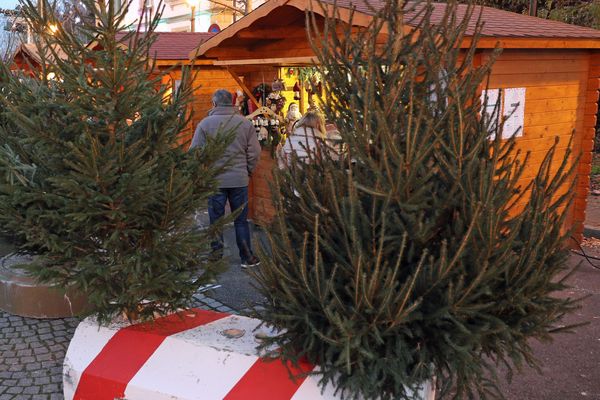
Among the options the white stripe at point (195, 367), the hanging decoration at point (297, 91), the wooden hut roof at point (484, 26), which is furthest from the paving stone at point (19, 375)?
the hanging decoration at point (297, 91)

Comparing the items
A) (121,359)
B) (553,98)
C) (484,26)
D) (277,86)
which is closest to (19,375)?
(121,359)

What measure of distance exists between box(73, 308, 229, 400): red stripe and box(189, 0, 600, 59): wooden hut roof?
332 cm

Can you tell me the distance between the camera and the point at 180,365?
321 cm

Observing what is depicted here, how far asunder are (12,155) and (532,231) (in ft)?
10.2

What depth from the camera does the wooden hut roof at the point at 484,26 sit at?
6062 mm

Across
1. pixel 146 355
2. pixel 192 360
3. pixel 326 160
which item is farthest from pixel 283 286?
pixel 146 355

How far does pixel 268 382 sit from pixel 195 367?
0.46 m

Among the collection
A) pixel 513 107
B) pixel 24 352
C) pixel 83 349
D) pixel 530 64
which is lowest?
pixel 24 352

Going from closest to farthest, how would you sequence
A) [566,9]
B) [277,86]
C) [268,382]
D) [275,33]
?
1. [268,382]
2. [275,33]
3. [277,86]
4. [566,9]

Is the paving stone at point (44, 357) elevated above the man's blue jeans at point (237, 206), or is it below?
below

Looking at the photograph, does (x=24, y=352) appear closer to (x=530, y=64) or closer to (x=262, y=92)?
(x=530, y=64)

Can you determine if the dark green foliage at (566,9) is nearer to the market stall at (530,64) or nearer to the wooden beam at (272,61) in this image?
the market stall at (530,64)

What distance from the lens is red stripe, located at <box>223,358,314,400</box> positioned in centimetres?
283

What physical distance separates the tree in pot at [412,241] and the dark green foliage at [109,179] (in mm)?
1104
